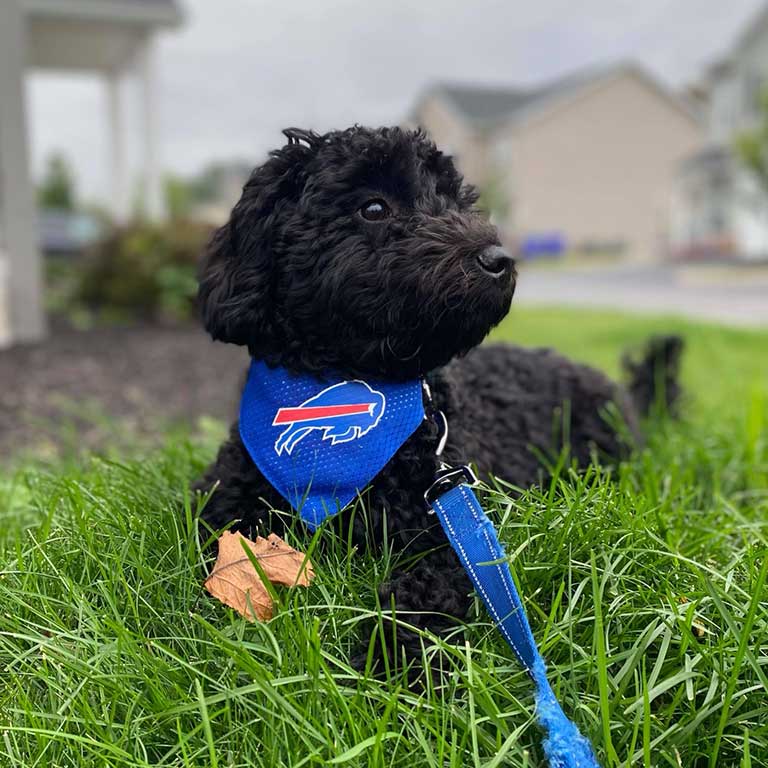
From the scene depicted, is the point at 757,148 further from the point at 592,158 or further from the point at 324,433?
the point at 592,158

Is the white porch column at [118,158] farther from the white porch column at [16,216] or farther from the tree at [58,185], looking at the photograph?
the tree at [58,185]

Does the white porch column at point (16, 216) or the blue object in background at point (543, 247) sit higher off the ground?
the white porch column at point (16, 216)

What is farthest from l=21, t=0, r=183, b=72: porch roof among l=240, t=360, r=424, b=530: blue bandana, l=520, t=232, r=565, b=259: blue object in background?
l=520, t=232, r=565, b=259: blue object in background

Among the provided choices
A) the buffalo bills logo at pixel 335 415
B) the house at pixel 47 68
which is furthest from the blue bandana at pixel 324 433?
the house at pixel 47 68

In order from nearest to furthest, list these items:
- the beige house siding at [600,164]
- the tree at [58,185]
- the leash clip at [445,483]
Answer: the leash clip at [445,483]
the beige house siding at [600,164]
the tree at [58,185]

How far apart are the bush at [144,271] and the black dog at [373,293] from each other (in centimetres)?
817

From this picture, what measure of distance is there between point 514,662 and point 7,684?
4.12ft

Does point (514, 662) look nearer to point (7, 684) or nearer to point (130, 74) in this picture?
point (7, 684)

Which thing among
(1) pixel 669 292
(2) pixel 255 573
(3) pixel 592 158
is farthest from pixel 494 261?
(3) pixel 592 158

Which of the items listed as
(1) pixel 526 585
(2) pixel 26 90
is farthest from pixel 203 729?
(2) pixel 26 90

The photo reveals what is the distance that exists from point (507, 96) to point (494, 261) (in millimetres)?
58658

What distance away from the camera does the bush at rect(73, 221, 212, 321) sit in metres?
10.5

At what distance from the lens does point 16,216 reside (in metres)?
9.10

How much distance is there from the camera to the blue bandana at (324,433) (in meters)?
2.33
